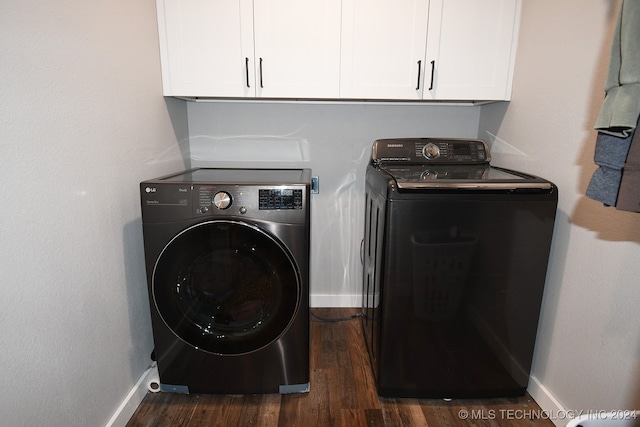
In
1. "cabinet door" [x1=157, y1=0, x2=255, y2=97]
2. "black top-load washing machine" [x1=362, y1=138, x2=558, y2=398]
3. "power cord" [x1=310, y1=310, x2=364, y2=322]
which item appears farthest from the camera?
"power cord" [x1=310, y1=310, x2=364, y2=322]

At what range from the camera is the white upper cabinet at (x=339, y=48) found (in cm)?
160

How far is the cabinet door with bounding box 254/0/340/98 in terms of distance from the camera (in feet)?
5.23

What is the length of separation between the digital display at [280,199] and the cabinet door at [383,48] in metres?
0.67

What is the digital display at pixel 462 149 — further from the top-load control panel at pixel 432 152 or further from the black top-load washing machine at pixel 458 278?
the black top-load washing machine at pixel 458 278

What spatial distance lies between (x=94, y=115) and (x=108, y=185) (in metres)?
0.26

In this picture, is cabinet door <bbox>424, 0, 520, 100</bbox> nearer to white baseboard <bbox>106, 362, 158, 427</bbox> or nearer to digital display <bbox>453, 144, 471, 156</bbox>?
digital display <bbox>453, 144, 471, 156</bbox>

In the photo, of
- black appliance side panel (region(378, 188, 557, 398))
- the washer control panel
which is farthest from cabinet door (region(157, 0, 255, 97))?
black appliance side panel (region(378, 188, 557, 398))

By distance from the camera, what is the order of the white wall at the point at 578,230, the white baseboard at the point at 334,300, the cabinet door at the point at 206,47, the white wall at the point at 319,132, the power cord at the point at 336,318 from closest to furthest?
the white wall at the point at 578,230 < the cabinet door at the point at 206,47 < the white wall at the point at 319,132 < the power cord at the point at 336,318 < the white baseboard at the point at 334,300

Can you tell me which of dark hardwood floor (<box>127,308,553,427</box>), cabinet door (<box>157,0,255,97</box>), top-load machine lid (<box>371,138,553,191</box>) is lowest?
dark hardwood floor (<box>127,308,553,427</box>)

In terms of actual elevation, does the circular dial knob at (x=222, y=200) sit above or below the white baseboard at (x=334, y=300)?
above

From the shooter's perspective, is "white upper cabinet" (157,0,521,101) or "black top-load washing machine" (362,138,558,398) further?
"white upper cabinet" (157,0,521,101)

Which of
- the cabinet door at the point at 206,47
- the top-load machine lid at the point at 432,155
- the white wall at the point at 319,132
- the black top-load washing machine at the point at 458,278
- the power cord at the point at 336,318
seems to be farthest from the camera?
the power cord at the point at 336,318


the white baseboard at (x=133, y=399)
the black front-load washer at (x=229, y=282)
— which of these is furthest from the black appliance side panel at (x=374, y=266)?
the white baseboard at (x=133, y=399)

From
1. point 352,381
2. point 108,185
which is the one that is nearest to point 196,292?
point 108,185
